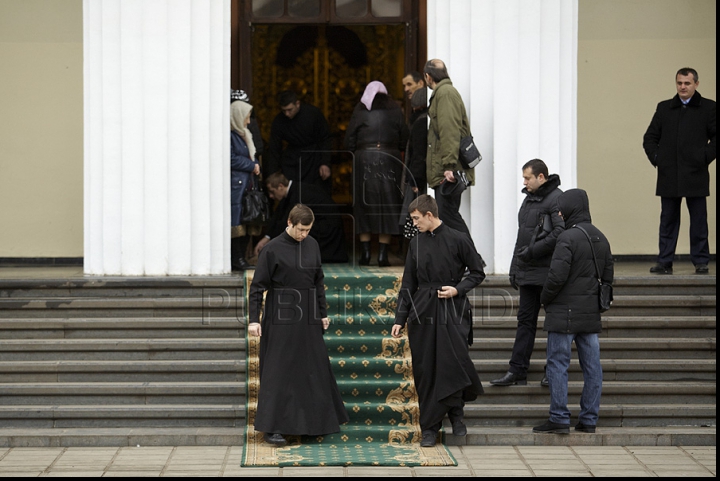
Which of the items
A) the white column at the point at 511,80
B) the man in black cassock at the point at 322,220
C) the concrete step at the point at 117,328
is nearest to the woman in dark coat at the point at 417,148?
the white column at the point at 511,80

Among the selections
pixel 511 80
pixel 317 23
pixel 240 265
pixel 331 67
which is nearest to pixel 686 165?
pixel 511 80

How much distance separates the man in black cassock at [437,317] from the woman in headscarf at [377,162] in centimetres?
262

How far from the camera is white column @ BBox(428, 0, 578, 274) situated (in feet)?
30.6

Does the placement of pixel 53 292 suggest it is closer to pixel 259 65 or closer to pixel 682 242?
pixel 259 65

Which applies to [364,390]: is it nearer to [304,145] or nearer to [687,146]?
[304,145]

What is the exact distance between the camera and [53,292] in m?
8.80

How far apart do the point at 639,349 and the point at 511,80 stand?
2609mm

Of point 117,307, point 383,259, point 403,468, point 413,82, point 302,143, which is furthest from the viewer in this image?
point 302,143

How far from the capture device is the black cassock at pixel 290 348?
24.2 feet

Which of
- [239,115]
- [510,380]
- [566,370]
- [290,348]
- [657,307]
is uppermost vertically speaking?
[239,115]

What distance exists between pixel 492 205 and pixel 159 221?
2963 mm

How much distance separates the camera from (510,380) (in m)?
8.04

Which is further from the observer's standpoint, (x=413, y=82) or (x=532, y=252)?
(x=413, y=82)

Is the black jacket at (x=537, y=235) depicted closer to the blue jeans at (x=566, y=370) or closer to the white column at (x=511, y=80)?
the blue jeans at (x=566, y=370)
